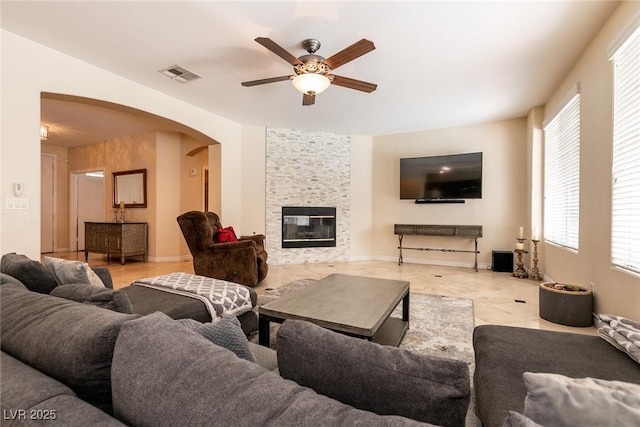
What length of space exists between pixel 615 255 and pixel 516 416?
109 inches

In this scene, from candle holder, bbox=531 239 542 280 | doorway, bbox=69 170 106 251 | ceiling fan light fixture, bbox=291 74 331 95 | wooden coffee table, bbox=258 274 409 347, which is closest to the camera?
wooden coffee table, bbox=258 274 409 347

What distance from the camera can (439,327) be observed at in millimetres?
2539

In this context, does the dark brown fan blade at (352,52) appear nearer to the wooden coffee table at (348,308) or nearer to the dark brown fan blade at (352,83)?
the dark brown fan blade at (352,83)

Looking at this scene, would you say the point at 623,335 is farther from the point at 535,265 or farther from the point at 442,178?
the point at 442,178

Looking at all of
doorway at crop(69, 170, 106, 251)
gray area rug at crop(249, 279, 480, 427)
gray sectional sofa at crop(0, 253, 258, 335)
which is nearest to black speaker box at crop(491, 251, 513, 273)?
gray area rug at crop(249, 279, 480, 427)

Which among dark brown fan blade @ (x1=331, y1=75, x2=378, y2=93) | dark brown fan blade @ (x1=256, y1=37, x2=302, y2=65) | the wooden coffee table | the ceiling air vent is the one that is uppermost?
the ceiling air vent

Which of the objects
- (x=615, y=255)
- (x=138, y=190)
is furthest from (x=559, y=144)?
(x=138, y=190)

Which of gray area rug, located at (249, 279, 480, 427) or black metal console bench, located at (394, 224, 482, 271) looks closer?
gray area rug, located at (249, 279, 480, 427)

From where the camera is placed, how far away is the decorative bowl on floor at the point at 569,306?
2570 mm

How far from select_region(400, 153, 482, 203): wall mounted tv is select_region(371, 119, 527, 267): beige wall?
9.2 inches

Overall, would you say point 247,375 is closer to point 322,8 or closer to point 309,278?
point 322,8

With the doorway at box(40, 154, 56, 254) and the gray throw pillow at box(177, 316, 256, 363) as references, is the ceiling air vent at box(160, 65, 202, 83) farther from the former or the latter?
the doorway at box(40, 154, 56, 254)

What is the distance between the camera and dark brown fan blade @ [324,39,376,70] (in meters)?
2.27

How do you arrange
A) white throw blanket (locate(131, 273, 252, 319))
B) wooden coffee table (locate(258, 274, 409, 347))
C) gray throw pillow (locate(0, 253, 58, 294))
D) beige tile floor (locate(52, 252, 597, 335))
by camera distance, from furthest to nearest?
beige tile floor (locate(52, 252, 597, 335)), white throw blanket (locate(131, 273, 252, 319)), wooden coffee table (locate(258, 274, 409, 347)), gray throw pillow (locate(0, 253, 58, 294))
